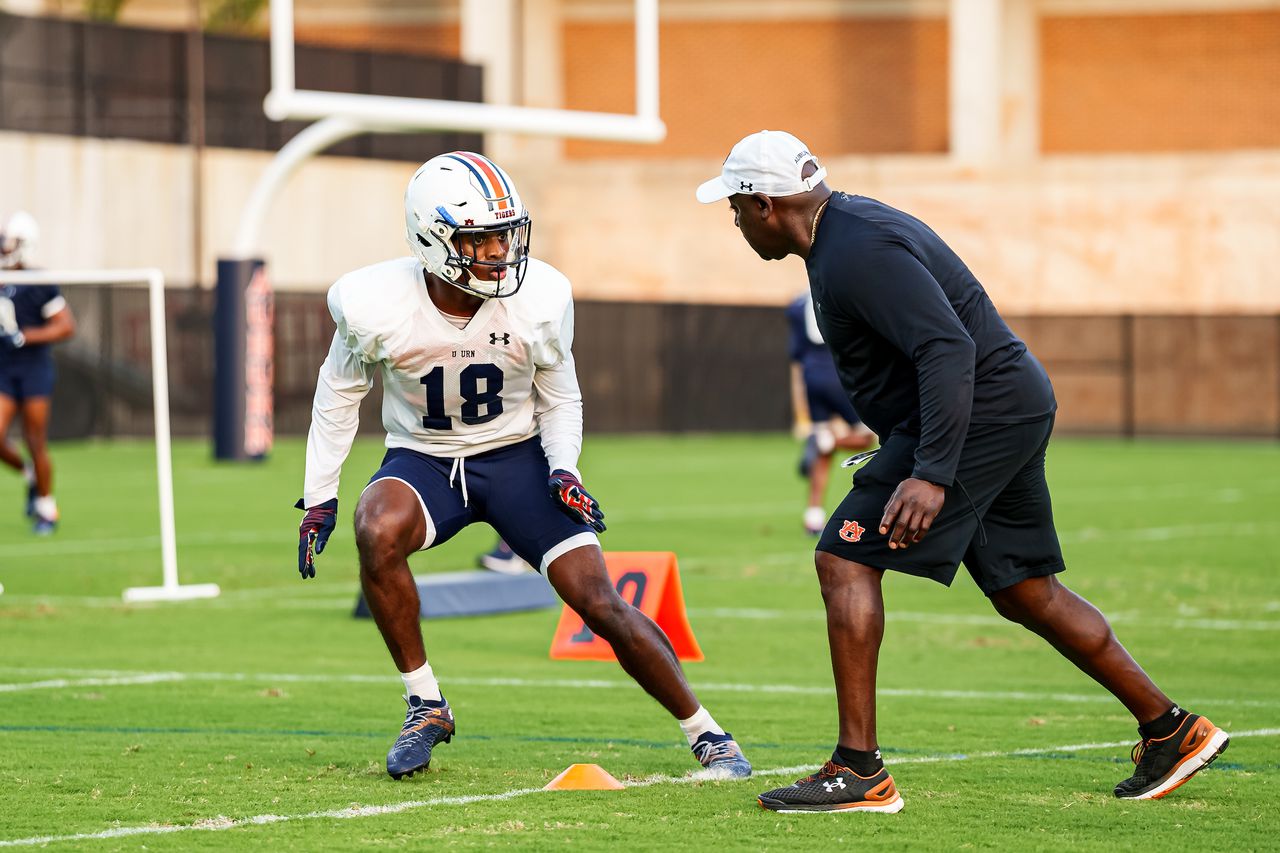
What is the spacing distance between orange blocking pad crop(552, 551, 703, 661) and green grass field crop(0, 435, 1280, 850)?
130mm

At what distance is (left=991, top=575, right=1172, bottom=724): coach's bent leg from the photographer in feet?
19.8

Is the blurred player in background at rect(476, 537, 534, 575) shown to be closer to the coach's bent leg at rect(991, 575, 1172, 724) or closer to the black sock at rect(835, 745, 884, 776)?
the coach's bent leg at rect(991, 575, 1172, 724)

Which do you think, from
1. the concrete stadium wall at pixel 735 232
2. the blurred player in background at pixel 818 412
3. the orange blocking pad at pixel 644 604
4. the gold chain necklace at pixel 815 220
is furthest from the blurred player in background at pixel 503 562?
the concrete stadium wall at pixel 735 232

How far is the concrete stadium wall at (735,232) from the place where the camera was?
32938 millimetres

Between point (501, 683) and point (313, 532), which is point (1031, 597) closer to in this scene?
point (313, 532)

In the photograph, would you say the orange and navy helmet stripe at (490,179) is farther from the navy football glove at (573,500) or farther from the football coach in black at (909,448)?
the navy football glove at (573,500)

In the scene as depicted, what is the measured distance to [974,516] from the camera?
5828 mm

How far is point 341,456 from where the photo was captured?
6660 mm

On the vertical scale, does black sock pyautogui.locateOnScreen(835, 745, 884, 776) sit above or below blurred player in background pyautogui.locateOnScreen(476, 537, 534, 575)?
above

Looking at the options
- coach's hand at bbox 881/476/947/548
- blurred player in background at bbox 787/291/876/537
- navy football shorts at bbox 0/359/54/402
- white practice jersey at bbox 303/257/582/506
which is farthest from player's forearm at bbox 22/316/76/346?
coach's hand at bbox 881/476/947/548

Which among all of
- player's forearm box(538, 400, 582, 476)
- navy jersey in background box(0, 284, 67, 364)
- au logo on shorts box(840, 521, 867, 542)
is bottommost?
au logo on shorts box(840, 521, 867, 542)

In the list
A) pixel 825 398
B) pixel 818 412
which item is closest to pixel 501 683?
pixel 825 398

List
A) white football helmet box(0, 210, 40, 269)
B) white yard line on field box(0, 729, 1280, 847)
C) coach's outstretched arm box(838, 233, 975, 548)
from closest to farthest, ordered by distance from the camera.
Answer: white yard line on field box(0, 729, 1280, 847), coach's outstretched arm box(838, 233, 975, 548), white football helmet box(0, 210, 40, 269)

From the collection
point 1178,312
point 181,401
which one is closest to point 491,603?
point 181,401
